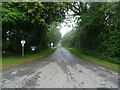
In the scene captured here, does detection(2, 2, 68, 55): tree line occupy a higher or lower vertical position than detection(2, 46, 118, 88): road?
higher

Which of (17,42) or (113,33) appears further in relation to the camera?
(17,42)

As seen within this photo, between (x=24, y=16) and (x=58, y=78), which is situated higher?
(x=24, y=16)

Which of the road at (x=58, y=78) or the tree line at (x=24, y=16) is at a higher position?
the tree line at (x=24, y=16)

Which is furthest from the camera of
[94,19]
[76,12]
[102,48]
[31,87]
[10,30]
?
[76,12]

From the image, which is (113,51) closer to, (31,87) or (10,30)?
(31,87)

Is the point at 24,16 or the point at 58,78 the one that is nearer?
the point at 58,78

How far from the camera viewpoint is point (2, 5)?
7008 millimetres

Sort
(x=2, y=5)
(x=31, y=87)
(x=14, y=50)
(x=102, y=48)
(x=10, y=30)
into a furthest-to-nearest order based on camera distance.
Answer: (x=14, y=50) → (x=10, y=30) → (x=102, y=48) → (x=2, y=5) → (x=31, y=87)

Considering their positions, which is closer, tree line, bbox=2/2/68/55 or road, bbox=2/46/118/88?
road, bbox=2/46/118/88

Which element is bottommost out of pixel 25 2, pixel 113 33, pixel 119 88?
pixel 119 88

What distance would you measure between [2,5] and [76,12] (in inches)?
425

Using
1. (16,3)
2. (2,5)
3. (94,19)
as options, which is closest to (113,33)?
(94,19)

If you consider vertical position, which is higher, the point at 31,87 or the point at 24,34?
the point at 24,34

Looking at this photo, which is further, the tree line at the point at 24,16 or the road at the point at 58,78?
the tree line at the point at 24,16
